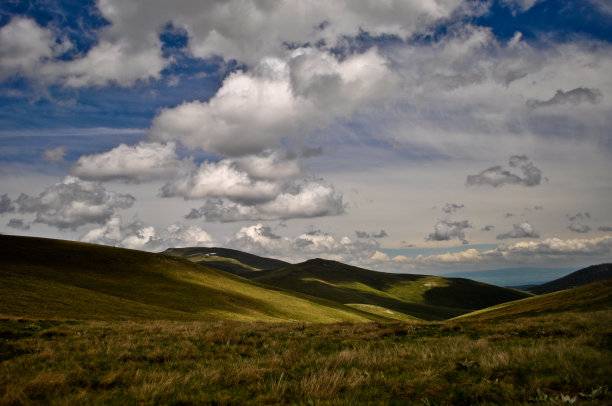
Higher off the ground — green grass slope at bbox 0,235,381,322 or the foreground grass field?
the foreground grass field

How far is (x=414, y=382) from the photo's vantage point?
7.48m

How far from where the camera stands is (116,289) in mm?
55875

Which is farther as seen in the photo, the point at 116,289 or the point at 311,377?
the point at 116,289

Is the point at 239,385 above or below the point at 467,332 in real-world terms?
above

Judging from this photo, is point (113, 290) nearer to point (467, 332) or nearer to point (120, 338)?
point (120, 338)

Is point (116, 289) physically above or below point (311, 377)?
below

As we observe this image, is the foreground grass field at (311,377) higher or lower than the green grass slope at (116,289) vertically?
higher

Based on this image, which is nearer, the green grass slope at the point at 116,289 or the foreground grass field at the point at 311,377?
the foreground grass field at the point at 311,377

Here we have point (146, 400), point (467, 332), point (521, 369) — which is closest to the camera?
point (146, 400)

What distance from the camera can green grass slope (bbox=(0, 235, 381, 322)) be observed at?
35.4m

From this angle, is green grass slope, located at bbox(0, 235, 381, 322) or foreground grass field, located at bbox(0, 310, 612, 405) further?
green grass slope, located at bbox(0, 235, 381, 322)

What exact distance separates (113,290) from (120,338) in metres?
46.4

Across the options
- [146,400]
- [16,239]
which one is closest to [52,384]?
[146,400]

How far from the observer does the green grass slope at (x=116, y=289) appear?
116 feet
